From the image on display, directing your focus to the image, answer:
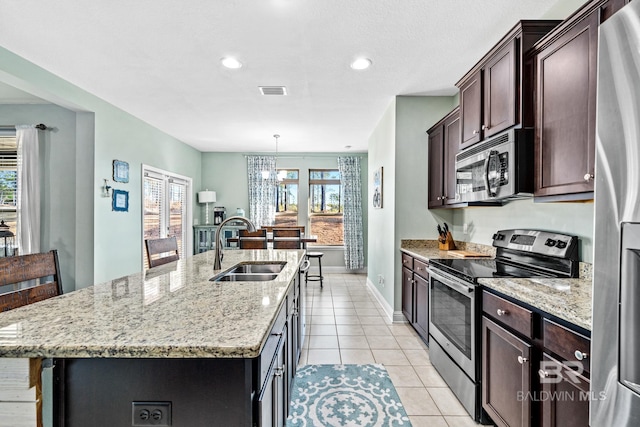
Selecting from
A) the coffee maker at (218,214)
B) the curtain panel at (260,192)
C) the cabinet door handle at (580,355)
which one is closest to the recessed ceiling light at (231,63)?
the cabinet door handle at (580,355)

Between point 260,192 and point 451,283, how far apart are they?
5178 mm

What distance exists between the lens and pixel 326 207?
22.7 ft

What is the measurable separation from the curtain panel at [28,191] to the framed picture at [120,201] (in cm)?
72

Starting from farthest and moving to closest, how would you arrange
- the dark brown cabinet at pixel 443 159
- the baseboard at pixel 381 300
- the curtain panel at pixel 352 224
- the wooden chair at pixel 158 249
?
the curtain panel at pixel 352 224 < the baseboard at pixel 381 300 < the dark brown cabinet at pixel 443 159 < the wooden chair at pixel 158 249

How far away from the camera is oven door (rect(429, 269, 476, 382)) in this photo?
6.21 ft

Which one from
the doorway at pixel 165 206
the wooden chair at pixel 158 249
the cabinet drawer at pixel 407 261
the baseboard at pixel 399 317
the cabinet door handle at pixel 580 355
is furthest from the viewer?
the doorway at pixel 165 206

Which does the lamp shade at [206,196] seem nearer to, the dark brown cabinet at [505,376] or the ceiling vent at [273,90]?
the ceiling vent at [273,90]

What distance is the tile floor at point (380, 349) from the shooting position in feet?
6.71

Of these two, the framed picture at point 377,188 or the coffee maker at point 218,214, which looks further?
the coffee maker at point 218,214

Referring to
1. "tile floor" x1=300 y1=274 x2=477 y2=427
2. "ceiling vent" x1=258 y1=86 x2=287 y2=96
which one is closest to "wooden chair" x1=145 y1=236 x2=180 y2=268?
"tile floor" x1=300 y1=274 x2=477 y2=427

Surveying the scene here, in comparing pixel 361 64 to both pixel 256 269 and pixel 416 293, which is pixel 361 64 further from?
pixel 416 293

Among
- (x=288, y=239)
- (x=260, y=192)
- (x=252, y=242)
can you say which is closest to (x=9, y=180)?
(x=252, y=242)

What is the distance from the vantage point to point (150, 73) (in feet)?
9.84

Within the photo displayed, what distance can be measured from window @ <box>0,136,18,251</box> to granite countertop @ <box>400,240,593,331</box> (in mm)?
4921
